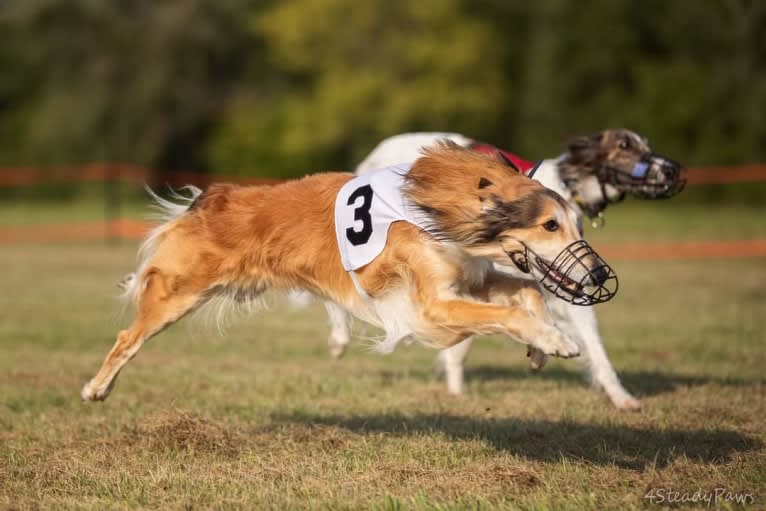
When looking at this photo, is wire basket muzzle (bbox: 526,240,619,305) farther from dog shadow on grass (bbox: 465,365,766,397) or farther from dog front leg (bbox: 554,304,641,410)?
dog shadow on grass (bbox: 465,365,766,397)

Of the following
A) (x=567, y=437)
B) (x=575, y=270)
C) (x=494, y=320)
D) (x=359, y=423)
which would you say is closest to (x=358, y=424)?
(x=359, y=423)

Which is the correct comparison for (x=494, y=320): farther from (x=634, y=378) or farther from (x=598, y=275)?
(x=634, y=378)

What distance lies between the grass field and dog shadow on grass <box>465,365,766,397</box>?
0.11ft

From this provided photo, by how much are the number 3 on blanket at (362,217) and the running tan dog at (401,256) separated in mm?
138

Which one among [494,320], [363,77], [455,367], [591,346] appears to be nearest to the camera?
[494,320]

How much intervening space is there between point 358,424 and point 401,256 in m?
1.61

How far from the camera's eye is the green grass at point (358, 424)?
16.5 ft

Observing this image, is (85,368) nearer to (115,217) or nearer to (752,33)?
(115,217)

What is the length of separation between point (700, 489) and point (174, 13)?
4739cm

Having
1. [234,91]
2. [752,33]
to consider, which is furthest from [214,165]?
[752,33]

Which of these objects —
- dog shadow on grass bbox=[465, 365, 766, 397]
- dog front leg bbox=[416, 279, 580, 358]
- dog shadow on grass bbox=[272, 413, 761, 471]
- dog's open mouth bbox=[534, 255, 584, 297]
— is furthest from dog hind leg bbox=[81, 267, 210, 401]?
dog shadow on grass bbox=[465, 365, 766, 397]

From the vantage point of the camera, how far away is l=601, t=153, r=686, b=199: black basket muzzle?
25.4 ft

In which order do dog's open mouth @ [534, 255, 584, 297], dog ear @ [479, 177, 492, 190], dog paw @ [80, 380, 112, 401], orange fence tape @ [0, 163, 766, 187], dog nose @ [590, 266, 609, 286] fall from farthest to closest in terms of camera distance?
1. orange fence tape @ [0, 163, 766, 187]
2. dog paw @ [80, 380, 112, 401]
3. dog ear @ [479, 177, 492, 190]
4. dog's open mouth @ [534, 255, 584, 297]
5. dog nose @ [590, 266, 609, 286]

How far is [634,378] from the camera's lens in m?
8.59
